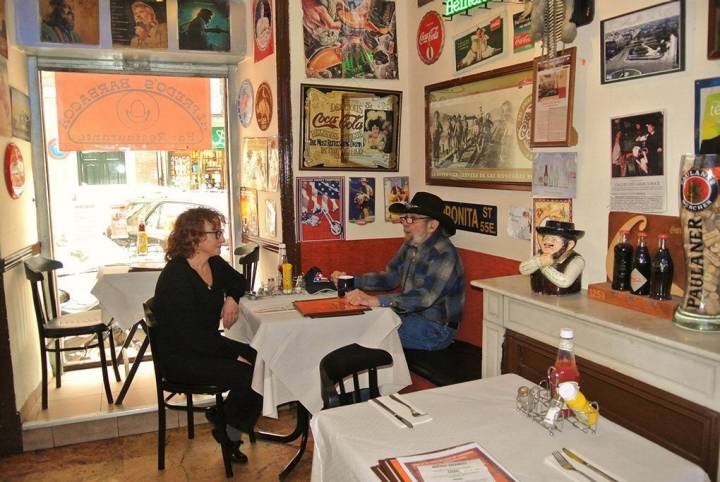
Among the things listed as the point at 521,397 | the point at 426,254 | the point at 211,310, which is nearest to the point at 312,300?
the point at 211,310

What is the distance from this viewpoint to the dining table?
9.51ft

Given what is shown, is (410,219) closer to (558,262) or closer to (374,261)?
(374,261)

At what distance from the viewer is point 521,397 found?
6.20 feet

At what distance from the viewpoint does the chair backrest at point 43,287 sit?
377 centimetres

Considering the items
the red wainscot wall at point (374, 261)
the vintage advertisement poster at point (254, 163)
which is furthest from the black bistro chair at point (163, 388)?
the vintage advertisement poster at point (254, 163)

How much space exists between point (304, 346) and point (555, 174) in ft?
4.94

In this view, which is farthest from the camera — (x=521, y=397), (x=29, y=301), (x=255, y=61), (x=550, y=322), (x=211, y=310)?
(x=255, y=61)

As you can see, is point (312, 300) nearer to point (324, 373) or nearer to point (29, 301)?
point (324, 373)

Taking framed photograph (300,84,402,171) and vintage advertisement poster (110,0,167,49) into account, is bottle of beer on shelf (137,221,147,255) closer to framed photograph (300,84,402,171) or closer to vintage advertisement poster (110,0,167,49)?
vintage advertisement poster (110,0,167,49)

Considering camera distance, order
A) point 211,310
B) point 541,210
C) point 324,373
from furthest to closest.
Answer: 1. point 211,310
2. point 541,210
3. point 324,373

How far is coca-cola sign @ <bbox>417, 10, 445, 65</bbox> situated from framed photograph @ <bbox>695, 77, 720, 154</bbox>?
1.97 metres

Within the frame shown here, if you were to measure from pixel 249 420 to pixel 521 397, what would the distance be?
1806mm


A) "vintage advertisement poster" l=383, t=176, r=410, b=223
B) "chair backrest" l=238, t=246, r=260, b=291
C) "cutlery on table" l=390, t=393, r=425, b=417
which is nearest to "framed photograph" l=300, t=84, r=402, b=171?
"vintage advertisement poster" l=383, t=176, r=410, b=223

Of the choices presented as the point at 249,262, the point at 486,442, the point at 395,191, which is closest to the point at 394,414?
the point at 486,442
